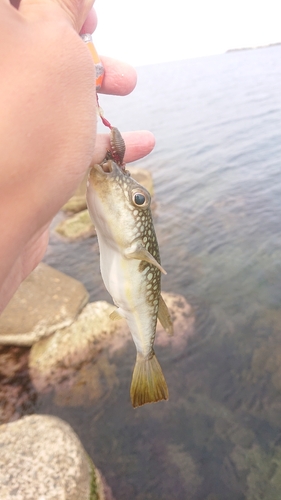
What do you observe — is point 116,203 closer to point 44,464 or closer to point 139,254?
point 139,254

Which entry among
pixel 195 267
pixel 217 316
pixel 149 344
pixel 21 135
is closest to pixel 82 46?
pixel 21 135

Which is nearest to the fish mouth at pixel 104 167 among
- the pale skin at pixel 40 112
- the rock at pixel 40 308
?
the pale skin at pixel 40 112

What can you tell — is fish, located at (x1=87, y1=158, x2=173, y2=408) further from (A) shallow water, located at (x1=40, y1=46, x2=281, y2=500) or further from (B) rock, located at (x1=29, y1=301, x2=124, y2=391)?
(B) rock, located at (x1=29, y1=301, x2=124, y2=391)

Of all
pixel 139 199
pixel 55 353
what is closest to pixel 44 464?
pixel 55 353

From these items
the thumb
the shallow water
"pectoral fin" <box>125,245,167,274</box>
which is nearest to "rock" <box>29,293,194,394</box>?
the shallow water

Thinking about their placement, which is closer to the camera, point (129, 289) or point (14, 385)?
point (129, 289)

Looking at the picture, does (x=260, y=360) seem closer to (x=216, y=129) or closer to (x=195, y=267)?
(x=195, y=267)
